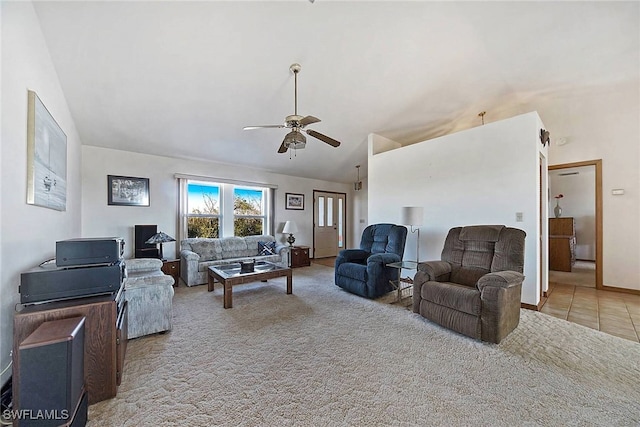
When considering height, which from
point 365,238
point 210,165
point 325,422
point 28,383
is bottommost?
point 325,422

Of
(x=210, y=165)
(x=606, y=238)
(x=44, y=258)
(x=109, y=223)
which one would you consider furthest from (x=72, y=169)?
(x=606, y=238)

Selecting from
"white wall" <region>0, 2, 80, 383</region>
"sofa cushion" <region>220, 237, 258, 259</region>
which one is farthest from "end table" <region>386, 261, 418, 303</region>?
"white wall" <region>0, 2, 80, 383</region>

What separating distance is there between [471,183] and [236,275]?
3.74 meters

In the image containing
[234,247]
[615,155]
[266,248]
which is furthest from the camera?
[266,248]

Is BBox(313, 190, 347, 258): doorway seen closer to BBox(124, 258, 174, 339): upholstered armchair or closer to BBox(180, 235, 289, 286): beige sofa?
BBox(180, 235, 289, 286): beige sofa

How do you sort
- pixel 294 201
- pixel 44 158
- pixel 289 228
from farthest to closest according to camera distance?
pixel 294 201 → pixel 289 228 → pixel 44 158

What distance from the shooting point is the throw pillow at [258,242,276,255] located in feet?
18.3

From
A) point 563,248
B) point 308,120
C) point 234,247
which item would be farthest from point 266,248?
point 563,248

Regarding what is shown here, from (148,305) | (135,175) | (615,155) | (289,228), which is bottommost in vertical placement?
(148,305)

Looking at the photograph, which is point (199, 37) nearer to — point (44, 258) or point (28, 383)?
point (44, 258)

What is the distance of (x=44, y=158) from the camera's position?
2.09 meters

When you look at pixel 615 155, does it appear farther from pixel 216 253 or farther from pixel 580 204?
pixel 216 253

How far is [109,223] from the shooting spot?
4.44 metres

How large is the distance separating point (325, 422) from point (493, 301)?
182 centimetres
